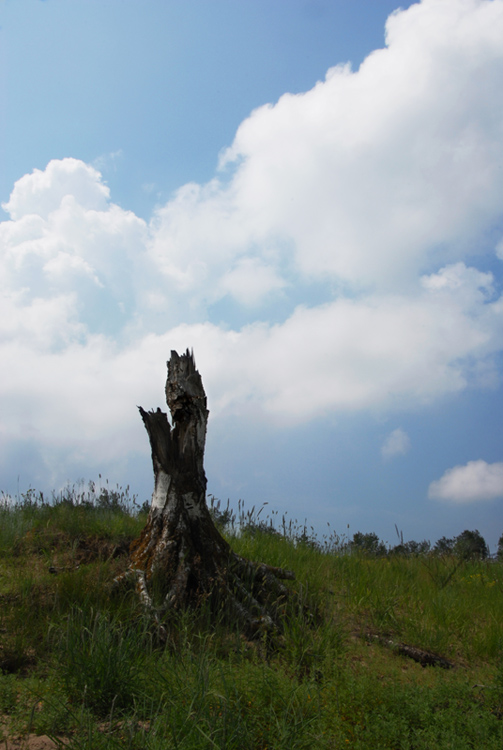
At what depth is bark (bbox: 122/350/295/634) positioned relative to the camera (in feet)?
18.5

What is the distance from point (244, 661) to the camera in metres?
4.42

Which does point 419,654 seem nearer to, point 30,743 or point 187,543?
point 187,543

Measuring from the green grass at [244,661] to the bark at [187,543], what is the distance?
35 centimetres

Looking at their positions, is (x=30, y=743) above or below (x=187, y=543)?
below

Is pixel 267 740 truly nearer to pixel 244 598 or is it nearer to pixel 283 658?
pixel 283 658

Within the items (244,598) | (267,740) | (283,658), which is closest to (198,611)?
(244,598)

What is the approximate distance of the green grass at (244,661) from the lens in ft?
10.5

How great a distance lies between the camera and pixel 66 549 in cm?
704

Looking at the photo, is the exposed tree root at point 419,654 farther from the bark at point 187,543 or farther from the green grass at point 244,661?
the bark at point 187,543

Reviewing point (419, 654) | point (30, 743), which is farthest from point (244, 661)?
point (419, 654)

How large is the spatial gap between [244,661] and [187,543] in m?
1.82

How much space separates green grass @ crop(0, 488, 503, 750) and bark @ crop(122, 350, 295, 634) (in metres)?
0.35

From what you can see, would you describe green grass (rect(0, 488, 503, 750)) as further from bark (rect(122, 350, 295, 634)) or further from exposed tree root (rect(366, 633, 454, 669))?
bark (rect(122, 350, 295, 634))

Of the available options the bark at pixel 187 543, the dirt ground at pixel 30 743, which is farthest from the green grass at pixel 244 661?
the bark at pixel 187 543
